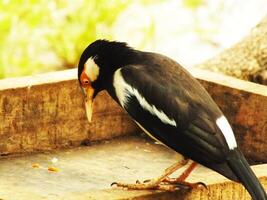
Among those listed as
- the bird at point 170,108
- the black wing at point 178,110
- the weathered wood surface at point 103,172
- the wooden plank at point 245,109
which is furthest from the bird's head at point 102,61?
the wooden plank at point 245,109

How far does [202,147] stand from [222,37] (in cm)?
450

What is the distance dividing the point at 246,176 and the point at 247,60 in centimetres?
220

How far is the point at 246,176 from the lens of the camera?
3.79 meters

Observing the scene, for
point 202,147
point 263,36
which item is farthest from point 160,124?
point 263,36

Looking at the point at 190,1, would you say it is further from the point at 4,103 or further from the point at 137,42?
the point at 4,103

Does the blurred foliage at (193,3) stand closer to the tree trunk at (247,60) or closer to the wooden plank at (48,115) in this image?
the tree trunk at (247,60)

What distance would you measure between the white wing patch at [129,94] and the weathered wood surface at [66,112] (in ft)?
2.66

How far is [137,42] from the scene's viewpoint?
25.5 ft

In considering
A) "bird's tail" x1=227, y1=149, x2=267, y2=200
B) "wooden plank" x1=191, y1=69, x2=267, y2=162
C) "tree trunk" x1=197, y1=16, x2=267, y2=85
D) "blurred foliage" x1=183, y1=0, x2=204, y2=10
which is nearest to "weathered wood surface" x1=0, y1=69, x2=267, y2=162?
"wooden plank" x1=191, y1=69, x2=267, y2=162

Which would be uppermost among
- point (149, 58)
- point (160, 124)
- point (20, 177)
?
point (149, 58)

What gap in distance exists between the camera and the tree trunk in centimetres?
582

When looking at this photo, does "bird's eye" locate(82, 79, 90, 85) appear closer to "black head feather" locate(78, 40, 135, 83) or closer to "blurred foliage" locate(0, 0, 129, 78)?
"black head feather" locate(78, 40, 135, 83)

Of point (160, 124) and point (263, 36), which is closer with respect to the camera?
point (160, 124)

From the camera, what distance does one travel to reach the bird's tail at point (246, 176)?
12.3 feet
